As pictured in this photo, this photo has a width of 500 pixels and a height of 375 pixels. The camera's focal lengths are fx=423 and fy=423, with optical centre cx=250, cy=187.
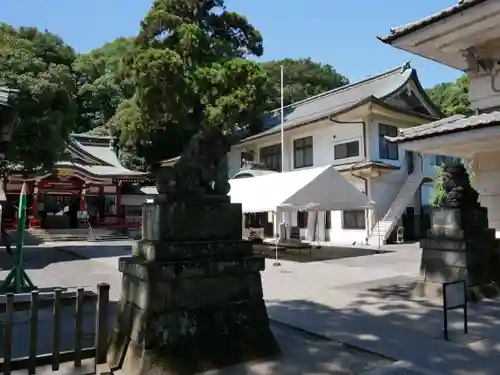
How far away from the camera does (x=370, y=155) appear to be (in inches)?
816

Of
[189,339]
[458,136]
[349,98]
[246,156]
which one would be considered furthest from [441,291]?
[246,156]

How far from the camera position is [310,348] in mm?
4832

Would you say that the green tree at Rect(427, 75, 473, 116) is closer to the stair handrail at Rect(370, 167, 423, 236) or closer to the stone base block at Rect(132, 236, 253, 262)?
the stair handrail at Rect(370, 167, 423, 236)

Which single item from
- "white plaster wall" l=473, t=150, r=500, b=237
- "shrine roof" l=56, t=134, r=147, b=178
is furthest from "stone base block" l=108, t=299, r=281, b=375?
"shrine roof" l=56, t=134, r=147, b=178

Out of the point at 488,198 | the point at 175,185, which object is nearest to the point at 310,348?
the point at 175,185

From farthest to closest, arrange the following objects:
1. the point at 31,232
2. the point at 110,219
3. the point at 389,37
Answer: the point at 110,219 < the point at 31,232 < the point at 389,37

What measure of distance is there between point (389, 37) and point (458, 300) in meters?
4.54

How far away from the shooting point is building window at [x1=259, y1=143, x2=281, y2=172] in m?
25.9

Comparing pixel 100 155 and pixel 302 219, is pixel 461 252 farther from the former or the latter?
pixel 100 155

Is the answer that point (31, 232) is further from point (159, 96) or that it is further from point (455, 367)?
point (455, 367)

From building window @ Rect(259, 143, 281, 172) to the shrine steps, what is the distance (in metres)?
9.78

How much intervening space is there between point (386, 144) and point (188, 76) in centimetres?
1272

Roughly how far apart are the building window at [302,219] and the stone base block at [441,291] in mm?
15621

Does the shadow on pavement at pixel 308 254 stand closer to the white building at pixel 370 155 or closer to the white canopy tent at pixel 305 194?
the white canopy tent at pixel 305 194
